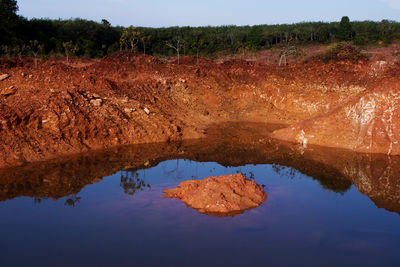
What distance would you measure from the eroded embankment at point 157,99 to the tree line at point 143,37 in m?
7.25

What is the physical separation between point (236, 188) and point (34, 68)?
13.0 metres

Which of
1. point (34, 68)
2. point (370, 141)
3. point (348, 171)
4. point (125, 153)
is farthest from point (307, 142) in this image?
point (34, 68)

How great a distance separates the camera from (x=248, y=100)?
22.1 m

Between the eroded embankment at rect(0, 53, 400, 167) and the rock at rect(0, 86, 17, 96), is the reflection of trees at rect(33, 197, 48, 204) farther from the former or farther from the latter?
the rock at rect(0, 86, 17, 96)

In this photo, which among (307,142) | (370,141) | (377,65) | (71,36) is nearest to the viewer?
(370,141)

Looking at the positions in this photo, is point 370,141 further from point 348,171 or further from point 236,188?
point 236,188

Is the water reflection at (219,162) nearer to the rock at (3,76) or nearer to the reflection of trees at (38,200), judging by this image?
the reflection of trees at (38,200)

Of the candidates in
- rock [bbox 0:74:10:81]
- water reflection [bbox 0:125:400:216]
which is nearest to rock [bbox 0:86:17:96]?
rock [bbox 0:74:10:81]

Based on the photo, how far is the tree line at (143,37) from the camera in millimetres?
31453

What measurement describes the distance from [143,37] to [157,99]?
15564 millimetres

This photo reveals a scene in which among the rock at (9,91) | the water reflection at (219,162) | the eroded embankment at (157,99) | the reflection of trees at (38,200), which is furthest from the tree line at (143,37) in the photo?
the reflection of trees at (38,200)

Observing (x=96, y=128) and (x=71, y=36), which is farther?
(x=71, y=36)

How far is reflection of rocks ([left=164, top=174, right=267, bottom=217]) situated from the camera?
918cm

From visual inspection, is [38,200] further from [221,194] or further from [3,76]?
[3,76]
